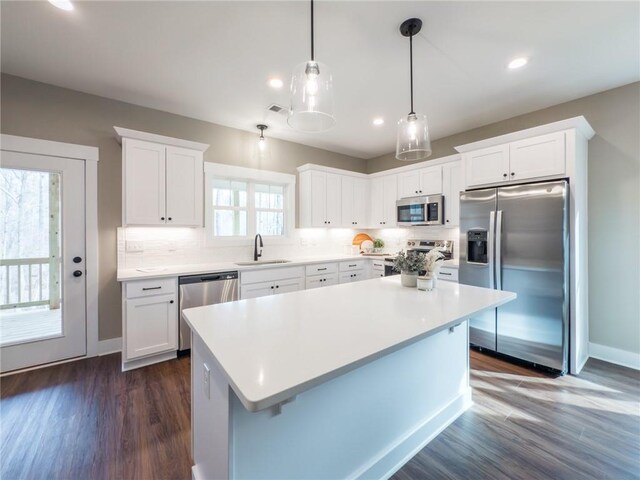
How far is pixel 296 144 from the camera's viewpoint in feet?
15.1

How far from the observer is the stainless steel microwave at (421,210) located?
158 inches

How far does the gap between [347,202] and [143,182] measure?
9.96ft

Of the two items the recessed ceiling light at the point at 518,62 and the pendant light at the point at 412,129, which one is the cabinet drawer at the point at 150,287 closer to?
the pendant light at the point at 412,129

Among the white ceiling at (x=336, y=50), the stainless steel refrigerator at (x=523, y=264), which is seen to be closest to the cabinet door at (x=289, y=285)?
the stainless steel refrigerator at (x=523, y=264)

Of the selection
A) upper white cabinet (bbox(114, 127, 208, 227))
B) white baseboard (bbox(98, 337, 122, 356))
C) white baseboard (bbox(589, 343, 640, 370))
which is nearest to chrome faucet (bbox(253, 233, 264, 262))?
upper white cabinet (bbox(114, 127, 208, 227))

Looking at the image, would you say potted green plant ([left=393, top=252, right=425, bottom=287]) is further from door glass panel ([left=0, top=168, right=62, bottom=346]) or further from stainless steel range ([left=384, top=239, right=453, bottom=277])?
door glass panel ([left=0, top=168, right=62, bottom=346])

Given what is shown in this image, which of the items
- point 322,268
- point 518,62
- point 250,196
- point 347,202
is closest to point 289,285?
point 322,268

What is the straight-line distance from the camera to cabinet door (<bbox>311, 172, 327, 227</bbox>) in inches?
176

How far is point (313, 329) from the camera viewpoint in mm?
1264

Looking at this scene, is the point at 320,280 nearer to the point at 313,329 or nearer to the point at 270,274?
the point at 270,274

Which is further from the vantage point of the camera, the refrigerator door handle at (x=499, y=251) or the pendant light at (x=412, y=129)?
the refrigerator door handle at (x=499, y=251)

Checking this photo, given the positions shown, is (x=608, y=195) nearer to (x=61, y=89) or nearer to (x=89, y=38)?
(x=89, y=38)

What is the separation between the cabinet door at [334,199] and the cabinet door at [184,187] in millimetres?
2008

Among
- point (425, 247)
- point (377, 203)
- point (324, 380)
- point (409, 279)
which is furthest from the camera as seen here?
point (377, 203)
